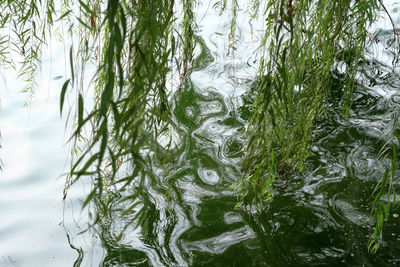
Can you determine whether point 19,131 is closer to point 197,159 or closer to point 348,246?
point 197,159

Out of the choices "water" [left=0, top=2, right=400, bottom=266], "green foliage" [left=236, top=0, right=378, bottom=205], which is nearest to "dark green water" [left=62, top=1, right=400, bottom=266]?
"water" [left=0, top=2, right=400, bottom=266]

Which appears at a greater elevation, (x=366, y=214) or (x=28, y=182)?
(x=28, y=182)

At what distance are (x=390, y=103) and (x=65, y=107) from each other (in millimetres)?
1851

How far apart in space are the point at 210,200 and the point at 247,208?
6.9 inches

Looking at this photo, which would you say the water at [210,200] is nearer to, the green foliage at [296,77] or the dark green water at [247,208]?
the dark green water at [247,208]

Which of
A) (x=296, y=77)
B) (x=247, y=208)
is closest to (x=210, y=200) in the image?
(x=247, y=208)

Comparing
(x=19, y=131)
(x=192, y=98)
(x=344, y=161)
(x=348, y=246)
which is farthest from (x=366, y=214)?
(x=19, y=131)

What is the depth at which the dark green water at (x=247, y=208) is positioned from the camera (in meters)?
1.83

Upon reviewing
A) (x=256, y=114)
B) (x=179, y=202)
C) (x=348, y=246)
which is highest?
(x=256, y=114)

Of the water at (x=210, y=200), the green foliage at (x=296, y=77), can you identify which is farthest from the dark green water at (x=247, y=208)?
the green foliage at (x=296, y=77)

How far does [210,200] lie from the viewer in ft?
6.88

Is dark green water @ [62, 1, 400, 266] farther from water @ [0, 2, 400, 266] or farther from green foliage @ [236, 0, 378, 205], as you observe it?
green foliage @ [236, 0, 378, 205]

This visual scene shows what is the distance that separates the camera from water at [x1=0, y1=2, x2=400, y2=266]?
185 centimetres

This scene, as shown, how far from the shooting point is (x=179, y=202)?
2.08 meters
